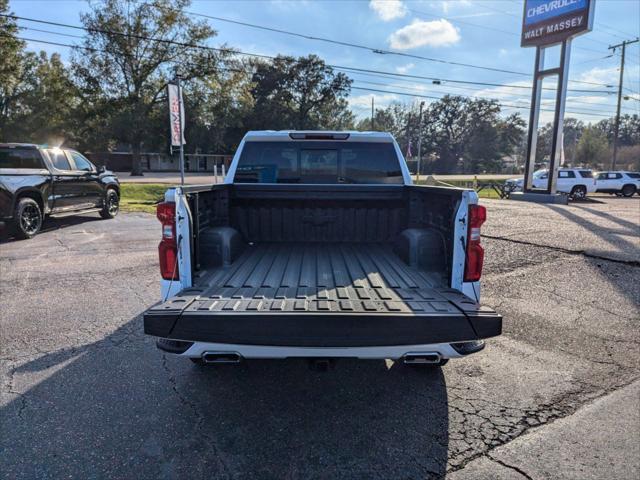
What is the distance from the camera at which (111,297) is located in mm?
5371

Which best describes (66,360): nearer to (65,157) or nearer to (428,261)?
(428,261)

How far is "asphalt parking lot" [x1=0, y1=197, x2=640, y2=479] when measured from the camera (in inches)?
93.3

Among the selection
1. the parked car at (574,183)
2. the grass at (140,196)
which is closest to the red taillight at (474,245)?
the grass at (140,196)

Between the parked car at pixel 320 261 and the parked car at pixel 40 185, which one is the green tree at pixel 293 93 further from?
the parked car at pixel 320 261

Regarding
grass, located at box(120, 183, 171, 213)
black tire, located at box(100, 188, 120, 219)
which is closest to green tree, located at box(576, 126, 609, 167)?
grass, located at box(120, 183, 171, 213)

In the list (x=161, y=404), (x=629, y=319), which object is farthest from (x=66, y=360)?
(x=629, y=319)

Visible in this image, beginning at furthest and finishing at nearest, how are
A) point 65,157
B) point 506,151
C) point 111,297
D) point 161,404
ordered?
point 506,151 → point 65,157 → point 111,297 → point 161,404

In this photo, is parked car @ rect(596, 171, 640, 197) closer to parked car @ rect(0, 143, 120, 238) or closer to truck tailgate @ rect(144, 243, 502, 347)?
parked car @ rect(0, 143, 120, 238)

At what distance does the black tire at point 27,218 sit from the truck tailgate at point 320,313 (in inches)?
315

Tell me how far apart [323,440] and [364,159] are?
3.38 meters

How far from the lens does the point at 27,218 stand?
29.6ft

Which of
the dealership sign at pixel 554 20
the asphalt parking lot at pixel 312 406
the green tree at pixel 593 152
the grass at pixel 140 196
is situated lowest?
the asphalt parking lot at pixel 312 406

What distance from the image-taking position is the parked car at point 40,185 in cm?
850

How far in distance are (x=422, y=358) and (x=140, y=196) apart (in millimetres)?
20680
